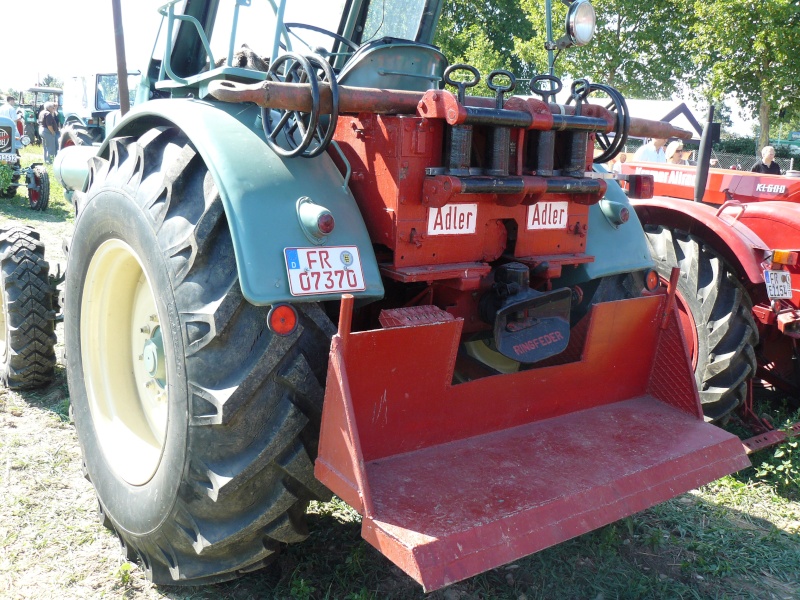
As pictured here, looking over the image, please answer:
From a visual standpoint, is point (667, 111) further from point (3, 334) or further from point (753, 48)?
point (3, 334)

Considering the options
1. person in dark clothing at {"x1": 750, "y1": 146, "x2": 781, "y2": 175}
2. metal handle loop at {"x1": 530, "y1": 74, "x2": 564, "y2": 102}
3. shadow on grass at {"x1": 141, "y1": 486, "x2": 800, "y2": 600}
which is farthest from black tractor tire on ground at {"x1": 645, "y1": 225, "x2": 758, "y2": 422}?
person in dark clothing at {"x1": 750, "y1": 146, "x2": 781, "y2": 175}

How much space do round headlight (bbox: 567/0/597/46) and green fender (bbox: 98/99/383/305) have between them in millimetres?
1123

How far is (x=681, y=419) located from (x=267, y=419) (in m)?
1.66

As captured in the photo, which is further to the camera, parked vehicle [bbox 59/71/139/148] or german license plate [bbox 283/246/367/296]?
parked vehicle [bbox 59/71/139/148]

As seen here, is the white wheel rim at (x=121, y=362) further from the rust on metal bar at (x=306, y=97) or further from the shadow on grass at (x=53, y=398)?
the shadow on grass at (x=53, y=398)

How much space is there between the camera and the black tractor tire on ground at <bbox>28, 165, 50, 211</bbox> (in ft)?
37.9

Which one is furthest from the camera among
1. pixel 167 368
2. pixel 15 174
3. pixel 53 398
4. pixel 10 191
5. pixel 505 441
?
pixel 10 191

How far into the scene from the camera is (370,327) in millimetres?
2844

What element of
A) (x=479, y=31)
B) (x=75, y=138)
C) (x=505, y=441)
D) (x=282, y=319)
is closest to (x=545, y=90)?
(x=505, y=441)

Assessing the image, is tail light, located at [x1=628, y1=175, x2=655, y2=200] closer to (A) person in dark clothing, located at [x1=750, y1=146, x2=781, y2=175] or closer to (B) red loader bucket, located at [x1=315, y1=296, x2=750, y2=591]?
(B) red loader bucket, located at [x1=315, y1=296, x2=750, y2=591]

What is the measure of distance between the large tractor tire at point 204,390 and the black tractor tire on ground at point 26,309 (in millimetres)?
1727

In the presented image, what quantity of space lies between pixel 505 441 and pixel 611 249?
3.30 ft

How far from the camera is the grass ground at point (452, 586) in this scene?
2.82 m

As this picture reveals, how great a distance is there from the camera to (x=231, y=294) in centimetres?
219
